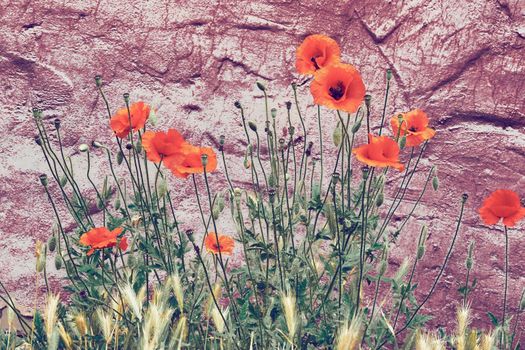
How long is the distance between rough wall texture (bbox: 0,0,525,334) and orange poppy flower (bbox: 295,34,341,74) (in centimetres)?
82

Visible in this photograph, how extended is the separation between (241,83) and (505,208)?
1.17 meters

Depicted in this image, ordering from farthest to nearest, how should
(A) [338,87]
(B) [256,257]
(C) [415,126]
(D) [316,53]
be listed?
(B) [256,257], (C) [415,126], (D) [316,53], (A) [338,87]

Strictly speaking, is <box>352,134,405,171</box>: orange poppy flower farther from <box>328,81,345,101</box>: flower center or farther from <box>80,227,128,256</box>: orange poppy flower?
<box>80,227,128,256</box>: orange poppy flower

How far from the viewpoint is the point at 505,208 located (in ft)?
8.64

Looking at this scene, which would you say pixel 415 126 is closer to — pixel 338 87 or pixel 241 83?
pixel 338 87

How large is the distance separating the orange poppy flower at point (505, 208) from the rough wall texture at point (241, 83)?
0.68 m

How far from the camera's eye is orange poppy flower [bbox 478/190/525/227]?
8.64ft

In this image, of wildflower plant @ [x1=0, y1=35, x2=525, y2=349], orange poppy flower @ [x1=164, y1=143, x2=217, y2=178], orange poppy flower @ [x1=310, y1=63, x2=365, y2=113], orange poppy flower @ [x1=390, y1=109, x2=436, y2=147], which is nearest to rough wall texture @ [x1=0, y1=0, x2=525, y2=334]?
wildflower plant @ [x1=0, y1=35, x2=525, y2=349]

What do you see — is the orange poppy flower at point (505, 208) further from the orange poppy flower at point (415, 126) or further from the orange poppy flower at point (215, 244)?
the orange poppy flower at point (215, 244)

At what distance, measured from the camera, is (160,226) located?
9.49 ft

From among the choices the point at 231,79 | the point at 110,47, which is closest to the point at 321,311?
the point at 231,79

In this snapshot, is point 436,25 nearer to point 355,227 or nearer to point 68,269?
point 355,227

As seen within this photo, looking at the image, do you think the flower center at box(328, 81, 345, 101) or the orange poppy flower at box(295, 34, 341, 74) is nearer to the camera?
the flower center at box(328, 81, 345, 101)

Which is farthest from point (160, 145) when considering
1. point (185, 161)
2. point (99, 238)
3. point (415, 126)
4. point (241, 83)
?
point (241, 83)
